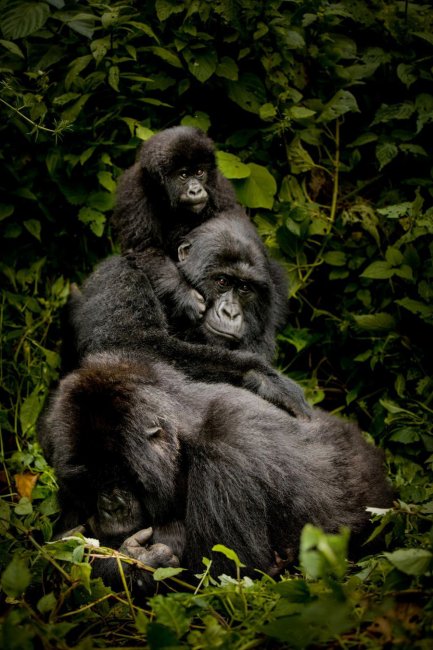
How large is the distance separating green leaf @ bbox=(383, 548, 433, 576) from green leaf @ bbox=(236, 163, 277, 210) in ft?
10.8

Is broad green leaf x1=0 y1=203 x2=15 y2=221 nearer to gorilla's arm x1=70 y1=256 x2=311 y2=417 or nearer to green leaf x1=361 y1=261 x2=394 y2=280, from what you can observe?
gorilla's arm x1=70 y1=256 x2=311 y2=417

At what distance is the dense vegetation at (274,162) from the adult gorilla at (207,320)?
58cm

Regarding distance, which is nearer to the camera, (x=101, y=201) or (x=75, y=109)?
(x=75, y=109)

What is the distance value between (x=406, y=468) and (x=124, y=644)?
7.74 feet

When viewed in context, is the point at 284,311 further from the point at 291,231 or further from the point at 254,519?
the point at 254,519

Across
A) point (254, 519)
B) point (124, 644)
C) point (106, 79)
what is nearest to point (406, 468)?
point (254, 519)

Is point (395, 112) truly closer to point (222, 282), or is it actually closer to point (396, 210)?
point (396, 210)

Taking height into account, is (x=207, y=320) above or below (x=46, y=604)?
below

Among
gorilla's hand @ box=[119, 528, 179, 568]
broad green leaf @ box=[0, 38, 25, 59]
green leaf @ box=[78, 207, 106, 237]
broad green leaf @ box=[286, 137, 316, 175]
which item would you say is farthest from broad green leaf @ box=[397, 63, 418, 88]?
gorilla's hand @ box=[119, 528, 179, 568]

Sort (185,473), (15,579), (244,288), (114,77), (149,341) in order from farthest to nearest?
(114,77) < (244,288) < (149,341) < (185,473) < (15,579)

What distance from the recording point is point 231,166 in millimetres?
4977

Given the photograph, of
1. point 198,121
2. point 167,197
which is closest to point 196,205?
point 167,197

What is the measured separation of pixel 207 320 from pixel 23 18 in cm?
234

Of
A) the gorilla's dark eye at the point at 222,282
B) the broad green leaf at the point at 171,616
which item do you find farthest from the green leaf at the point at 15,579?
the gorilla's dark eye at the point at 222,282
